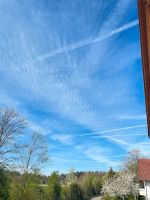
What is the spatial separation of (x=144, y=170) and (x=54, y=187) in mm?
10681

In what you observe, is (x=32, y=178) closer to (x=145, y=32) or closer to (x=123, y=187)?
(x=123, y=187)

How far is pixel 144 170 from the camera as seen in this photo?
93.6ft

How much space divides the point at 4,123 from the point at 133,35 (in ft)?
45.2

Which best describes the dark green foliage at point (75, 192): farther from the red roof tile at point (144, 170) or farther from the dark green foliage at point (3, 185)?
the dark green foliage at point (3, 185)

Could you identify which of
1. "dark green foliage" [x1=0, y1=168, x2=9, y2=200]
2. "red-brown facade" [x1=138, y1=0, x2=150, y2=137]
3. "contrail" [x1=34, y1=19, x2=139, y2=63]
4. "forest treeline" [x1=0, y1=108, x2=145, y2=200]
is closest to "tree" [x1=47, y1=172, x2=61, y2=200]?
"forest treeline" [x1=0, y1=108, x2=145, y2=200]

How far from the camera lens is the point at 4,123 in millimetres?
20297

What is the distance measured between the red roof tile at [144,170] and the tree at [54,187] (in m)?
9.84

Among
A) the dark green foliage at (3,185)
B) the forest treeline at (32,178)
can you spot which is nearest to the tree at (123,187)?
the forest treeline at (32,178)

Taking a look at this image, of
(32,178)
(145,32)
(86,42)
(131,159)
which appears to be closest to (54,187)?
(32,178)

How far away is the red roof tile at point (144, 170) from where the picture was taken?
26983 millimetres

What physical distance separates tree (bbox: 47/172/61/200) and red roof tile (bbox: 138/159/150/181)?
9835mm

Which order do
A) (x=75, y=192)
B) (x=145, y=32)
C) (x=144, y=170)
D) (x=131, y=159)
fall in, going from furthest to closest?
(x=131, y=159) → (x=75, y=192) → (x=144, y=170) → (x=145, y=32)

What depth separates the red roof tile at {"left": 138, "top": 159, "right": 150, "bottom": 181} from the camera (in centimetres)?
2698

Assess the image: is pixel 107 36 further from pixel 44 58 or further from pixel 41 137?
pixel 41 137
